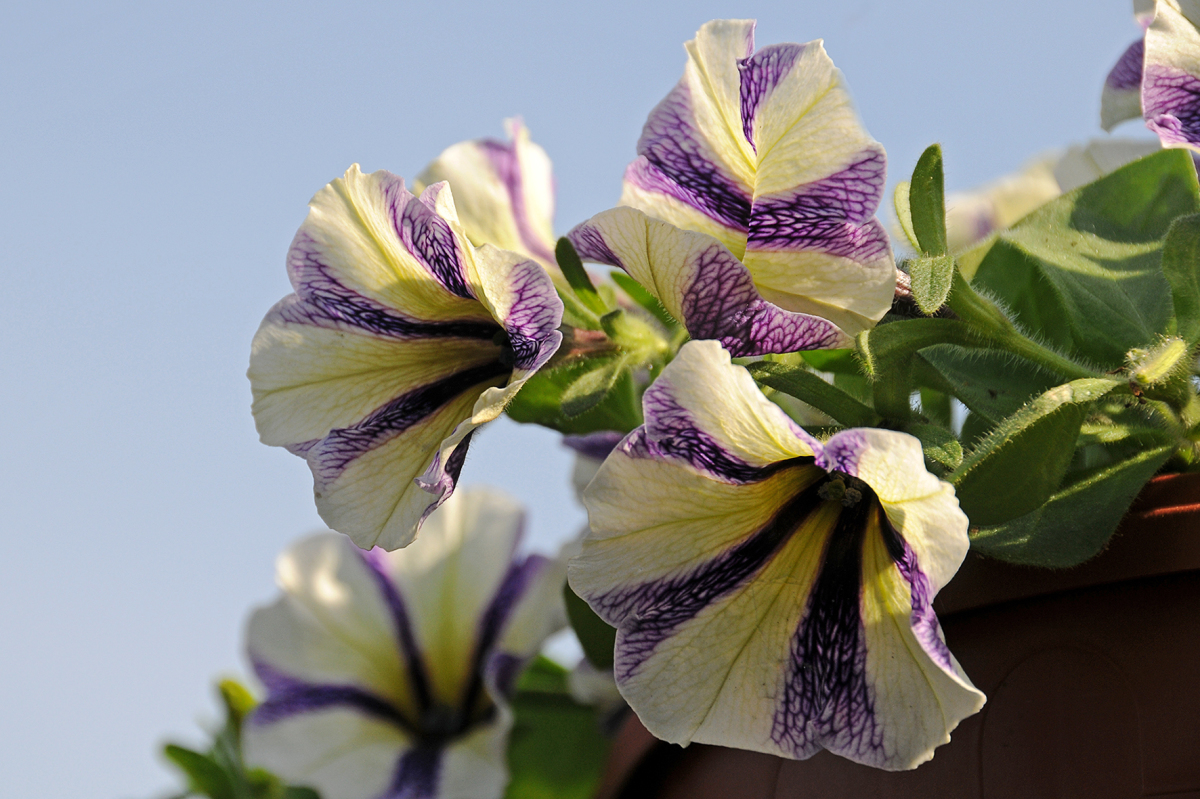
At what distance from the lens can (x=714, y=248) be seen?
382 millimetres

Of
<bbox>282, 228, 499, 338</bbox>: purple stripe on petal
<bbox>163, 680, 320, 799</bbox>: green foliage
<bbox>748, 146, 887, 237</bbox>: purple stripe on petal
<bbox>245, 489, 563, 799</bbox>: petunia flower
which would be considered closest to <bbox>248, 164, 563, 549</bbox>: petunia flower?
<bbox>282, 228, 499, 338</bbox>: purple stripe on petal

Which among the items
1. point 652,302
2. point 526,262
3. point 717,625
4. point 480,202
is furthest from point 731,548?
point 480,202

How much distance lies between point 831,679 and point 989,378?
0.18 m

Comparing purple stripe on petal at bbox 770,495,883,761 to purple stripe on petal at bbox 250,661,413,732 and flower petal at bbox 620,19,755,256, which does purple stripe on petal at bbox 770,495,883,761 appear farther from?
purple stripe on petal at bbox 250,661,413,732

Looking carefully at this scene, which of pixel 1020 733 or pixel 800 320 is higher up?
pixel 800 320

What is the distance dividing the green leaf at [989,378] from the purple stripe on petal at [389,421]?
20 centimetres

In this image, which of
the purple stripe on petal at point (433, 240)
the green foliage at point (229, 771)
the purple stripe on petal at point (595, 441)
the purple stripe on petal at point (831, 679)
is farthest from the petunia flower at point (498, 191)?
the green foliage at point (229, 771)

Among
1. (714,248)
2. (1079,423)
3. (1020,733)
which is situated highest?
(714,248)

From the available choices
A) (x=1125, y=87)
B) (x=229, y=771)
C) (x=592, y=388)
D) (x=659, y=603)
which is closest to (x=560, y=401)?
(x=592, y=388)

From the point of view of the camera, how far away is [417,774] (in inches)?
28.5

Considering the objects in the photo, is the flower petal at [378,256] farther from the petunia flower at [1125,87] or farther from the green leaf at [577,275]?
the petunia flower at [1125,87]

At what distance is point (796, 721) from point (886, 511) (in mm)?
88

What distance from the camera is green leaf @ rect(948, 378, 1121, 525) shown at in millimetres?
377

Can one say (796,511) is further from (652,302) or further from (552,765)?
(552,765)
